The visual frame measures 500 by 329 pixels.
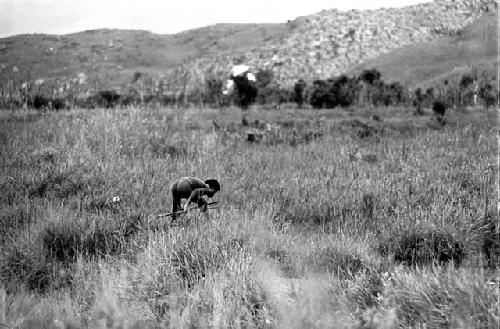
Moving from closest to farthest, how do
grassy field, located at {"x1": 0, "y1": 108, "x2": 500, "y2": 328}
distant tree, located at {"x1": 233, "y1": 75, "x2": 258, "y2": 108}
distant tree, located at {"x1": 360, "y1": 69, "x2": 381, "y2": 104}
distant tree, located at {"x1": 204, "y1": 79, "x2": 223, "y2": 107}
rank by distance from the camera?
grassy field, located at {"x1": 0, "y1": 108, "x2": 500, "y2": 328}
distant tree, located at {"x1": 233, "y1": 75, "x2": 258, "y2": 108}
distant tree, located at {"x1": 360, "y1": 69, "x2": 381, "y2": 104}
distant tree, located at {"x1": 204, "y1": 79, "x2": 223, "y2": 107}

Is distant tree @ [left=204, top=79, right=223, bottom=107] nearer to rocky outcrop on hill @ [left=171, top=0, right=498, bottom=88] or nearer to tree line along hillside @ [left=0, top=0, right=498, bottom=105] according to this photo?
tree line along hillside @ [left=0, top=0, right=498, bottom=105]

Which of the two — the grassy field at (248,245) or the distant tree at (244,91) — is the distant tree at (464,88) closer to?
the distant tree at (244,91)

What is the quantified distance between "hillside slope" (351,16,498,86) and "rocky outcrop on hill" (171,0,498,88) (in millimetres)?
6848

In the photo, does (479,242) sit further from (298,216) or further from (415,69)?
(415,69)

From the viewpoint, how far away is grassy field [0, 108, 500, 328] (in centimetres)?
291

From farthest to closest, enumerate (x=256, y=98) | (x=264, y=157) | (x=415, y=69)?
(x=415, y=69) < (x=256, y=98) < (x=264, y=157)

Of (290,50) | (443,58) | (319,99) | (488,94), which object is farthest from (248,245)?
(290,50)

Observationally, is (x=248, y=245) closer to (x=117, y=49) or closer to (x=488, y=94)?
(x=488, y=94)

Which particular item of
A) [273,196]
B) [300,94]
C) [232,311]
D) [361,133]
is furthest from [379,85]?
[232,311]

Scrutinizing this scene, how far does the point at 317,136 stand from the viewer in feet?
39.1

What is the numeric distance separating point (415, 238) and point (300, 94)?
2154cm

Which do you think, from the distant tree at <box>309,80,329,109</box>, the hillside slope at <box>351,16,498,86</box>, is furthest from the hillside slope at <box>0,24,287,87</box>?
the distant tree at <box>309,80,329,109</box>

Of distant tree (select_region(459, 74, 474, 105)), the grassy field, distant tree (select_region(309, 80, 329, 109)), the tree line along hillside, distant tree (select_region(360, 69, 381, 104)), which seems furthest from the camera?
the tree line along hillside

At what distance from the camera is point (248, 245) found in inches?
150
